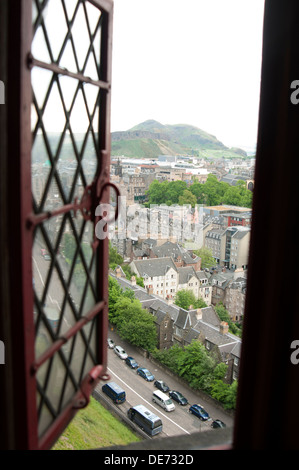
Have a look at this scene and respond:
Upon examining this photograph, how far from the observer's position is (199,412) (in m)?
9.73

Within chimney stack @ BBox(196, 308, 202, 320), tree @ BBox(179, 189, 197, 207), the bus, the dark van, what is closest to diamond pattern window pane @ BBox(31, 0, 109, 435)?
the bus

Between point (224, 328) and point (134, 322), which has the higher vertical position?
point (224, 328)

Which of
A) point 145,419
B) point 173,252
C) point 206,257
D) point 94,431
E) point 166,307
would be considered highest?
point 173,252

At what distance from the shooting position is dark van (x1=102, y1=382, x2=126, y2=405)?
977 centimetres

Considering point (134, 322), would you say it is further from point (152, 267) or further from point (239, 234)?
point (239, 234)

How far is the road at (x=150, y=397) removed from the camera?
935cm

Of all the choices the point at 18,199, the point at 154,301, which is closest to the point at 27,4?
the point at 18,199

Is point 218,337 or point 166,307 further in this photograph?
point 166,307

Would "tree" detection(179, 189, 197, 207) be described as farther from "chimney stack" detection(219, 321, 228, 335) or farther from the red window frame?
the red window frame

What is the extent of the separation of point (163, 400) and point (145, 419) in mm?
1107

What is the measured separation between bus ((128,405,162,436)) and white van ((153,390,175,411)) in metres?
0.57

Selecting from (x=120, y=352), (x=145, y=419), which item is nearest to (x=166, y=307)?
(x=120, y=352)
